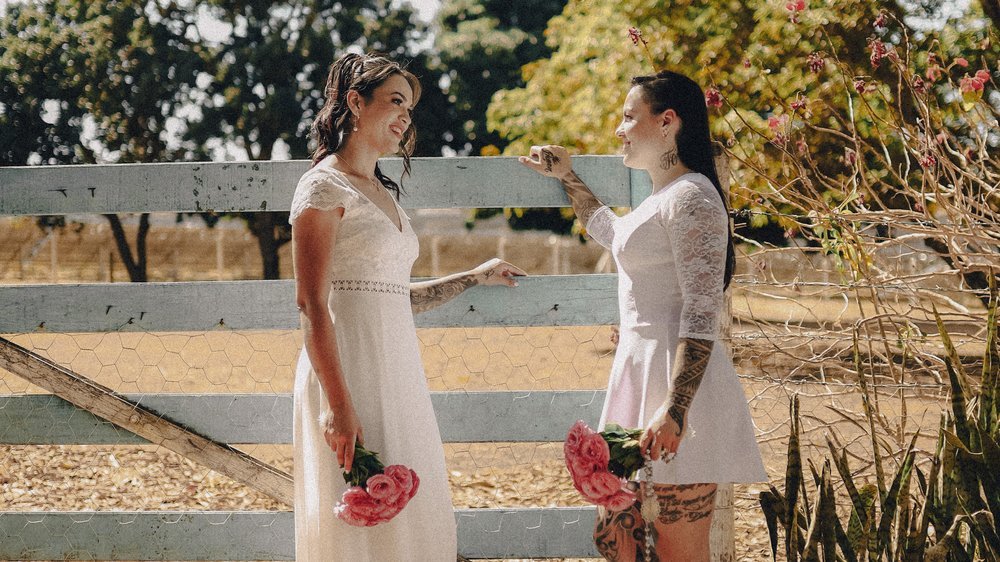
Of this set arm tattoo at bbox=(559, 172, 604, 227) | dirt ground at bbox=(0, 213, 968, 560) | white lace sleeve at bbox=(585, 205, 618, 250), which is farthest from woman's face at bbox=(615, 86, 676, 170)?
dirt ground at bbox=(0, 213, 968, 560)

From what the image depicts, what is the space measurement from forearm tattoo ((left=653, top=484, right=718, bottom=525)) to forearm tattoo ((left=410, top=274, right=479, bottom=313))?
36.1 inches

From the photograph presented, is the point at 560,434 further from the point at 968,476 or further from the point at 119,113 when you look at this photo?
the point at 119,113

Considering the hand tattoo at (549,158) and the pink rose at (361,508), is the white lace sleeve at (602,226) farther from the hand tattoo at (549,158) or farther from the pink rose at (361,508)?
the pink rose at (361,508)

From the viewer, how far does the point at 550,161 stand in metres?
3.00

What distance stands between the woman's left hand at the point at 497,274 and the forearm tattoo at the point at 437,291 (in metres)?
0.03

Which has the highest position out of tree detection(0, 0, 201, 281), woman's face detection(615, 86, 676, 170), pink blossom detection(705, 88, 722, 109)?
tree detection(0, 0, 201, 281)

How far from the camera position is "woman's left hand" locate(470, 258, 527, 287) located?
302cm

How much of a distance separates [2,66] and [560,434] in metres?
22.5

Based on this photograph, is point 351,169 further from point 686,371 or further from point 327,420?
point 686,371

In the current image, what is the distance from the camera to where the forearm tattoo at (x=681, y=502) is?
2453 mm

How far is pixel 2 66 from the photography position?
70.3ft

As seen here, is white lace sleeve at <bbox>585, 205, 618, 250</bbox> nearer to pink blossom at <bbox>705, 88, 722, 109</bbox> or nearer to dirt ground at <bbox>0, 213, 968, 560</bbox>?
dirt ground at <bbox>0, 213, 968, 560</bbox>

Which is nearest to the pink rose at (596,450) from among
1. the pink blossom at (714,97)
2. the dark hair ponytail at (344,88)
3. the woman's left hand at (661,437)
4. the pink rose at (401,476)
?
the woman's left hand at (661,437)

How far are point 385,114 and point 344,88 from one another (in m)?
0.14
